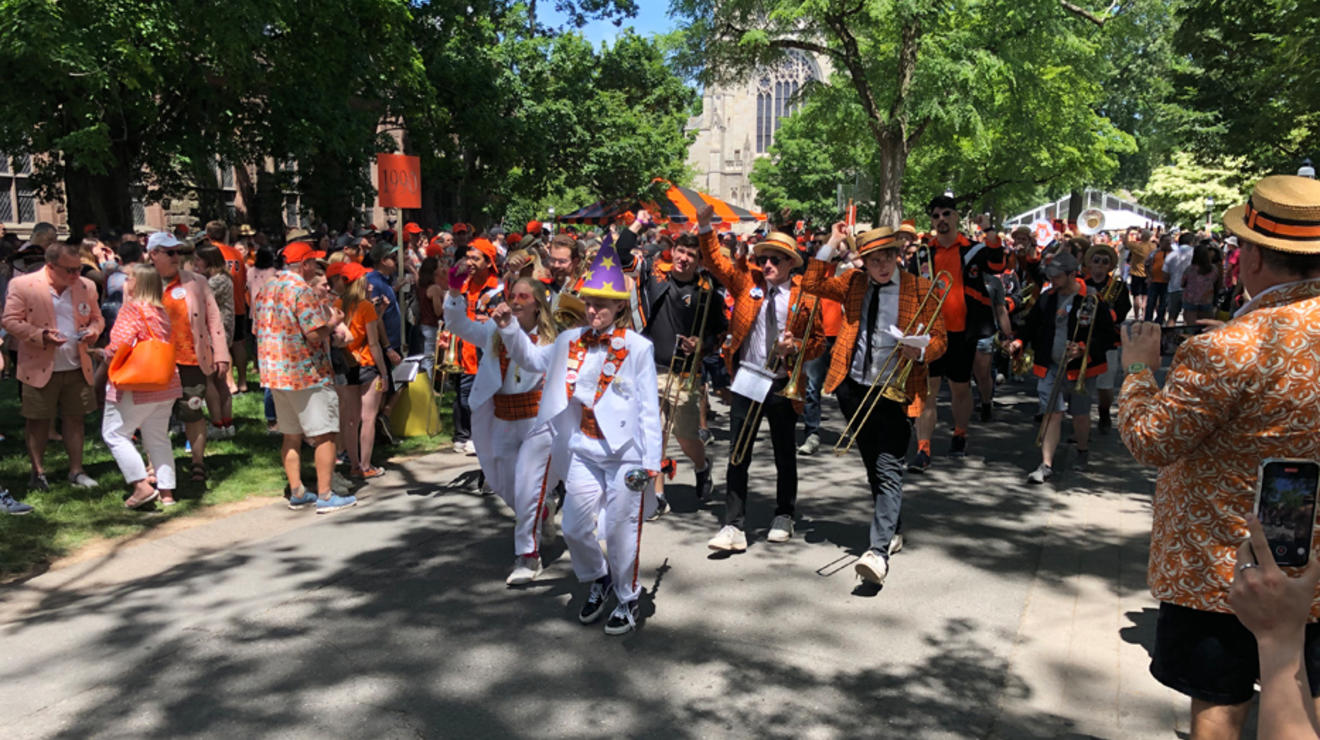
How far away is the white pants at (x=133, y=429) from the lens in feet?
21.9

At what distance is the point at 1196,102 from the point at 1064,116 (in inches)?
449

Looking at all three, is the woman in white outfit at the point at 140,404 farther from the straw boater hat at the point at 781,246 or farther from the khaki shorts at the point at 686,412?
the straw boater hat at the point at 781,246

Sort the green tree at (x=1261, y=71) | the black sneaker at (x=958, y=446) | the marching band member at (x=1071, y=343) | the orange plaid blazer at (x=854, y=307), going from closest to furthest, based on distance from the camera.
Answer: the orange plaid blazer at (x=854, y=307)
the marching band member at (x=1071, y=343)
the black sneaker at (x=958, y=446)
the green tree at (x=1261, y=71)

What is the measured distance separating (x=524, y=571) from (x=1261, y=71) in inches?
605

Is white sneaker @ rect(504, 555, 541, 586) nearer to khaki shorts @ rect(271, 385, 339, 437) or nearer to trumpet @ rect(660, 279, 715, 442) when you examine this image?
trumpet @ rect(660, 279, 715, 442)

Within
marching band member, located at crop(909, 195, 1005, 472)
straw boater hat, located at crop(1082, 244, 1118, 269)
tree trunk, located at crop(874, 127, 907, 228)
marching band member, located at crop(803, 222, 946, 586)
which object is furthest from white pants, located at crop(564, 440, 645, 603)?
tree trunk, located at crop(874, 127, 907, 228)

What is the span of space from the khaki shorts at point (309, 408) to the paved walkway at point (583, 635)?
67 cm

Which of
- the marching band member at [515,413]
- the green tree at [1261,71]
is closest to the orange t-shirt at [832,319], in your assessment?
the marching band member at [515,413]

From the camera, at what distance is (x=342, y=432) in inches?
307

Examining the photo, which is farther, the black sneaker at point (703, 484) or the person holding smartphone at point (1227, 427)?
the black sneaker at point (703, 484)

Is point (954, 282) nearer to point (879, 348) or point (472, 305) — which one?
point (879, 348)

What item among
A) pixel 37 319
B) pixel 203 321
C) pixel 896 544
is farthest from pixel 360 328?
pixel 896 544

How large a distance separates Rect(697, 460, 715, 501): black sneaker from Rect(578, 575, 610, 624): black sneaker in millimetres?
2271

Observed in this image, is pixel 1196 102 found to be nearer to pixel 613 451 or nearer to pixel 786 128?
pixel 613 451
